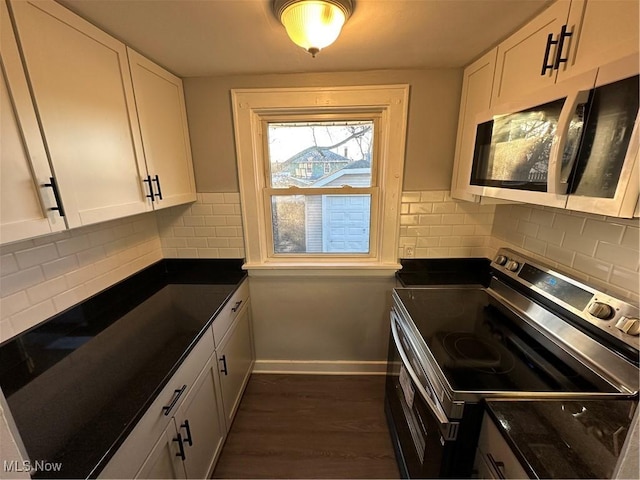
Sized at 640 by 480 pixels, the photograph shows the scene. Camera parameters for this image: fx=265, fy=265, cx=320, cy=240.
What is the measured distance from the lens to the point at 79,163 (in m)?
1.00

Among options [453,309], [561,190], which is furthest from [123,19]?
[453,309]

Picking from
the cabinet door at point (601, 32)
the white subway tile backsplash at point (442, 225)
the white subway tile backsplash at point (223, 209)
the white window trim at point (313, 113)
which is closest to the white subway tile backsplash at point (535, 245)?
the white subway tile backsplash at point (442, 225)

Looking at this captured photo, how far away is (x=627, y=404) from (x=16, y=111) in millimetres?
2130

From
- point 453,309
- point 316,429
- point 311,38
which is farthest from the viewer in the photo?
point 316,429

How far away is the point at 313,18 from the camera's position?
950 millimetres

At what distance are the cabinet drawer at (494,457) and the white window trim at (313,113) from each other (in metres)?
1.13

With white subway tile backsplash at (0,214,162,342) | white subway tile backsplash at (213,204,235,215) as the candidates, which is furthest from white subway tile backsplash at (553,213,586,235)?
white subway tile backsplash at (0,214,162,342)

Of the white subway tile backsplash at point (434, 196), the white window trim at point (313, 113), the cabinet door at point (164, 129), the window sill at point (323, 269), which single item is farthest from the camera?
the window sill at point (323, 269)

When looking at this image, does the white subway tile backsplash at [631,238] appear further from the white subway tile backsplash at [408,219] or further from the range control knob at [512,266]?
the white subway tile backsplash at [408,219]

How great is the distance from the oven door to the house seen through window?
28.7 inches

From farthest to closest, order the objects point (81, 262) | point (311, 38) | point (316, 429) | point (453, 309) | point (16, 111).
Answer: point (316, 429), point (453, 309), point (81, 262), point (311, 38), point (16, 111)

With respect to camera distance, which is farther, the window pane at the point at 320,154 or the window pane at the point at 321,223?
the window pane at the point at 321,223

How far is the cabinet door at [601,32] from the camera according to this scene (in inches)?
29.3

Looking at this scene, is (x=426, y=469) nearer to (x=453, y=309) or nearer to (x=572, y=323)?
(x=453, y=309)
